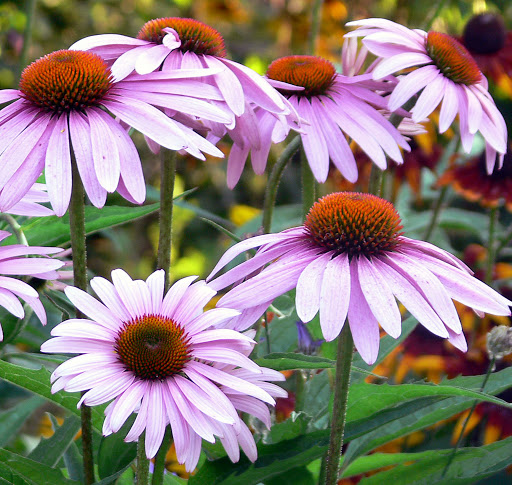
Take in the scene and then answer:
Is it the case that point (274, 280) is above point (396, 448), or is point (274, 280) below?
below

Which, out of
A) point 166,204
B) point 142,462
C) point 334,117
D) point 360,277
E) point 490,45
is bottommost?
point 142,462

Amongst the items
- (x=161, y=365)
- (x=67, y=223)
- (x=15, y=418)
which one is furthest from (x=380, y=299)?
(x=15, y=418)

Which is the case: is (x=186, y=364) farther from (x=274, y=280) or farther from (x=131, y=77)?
(x=131, y=77)

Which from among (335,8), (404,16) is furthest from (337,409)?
(335,8)

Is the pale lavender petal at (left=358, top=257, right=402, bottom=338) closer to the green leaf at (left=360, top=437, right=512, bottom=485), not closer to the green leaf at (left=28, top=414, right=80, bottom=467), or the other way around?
the green leaf at (left=360, top=437, right=512, bottom=485)

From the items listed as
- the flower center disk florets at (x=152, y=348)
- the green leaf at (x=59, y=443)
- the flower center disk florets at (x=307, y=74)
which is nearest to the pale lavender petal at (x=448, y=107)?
the flower center disk florets at (x=307, y=74)

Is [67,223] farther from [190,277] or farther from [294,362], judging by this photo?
[294,362]
